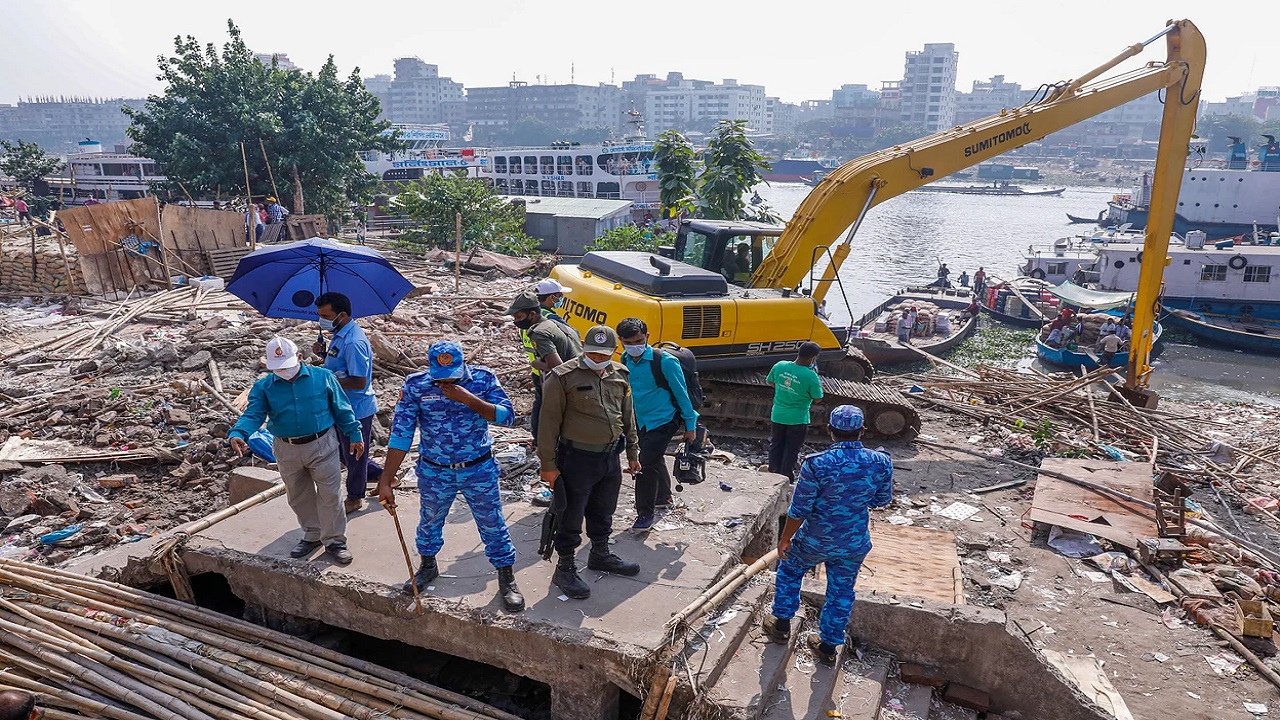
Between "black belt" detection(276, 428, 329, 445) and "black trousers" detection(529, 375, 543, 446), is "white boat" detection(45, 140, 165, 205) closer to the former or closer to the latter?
"black trousers" detection(529, 375, 543, 446)

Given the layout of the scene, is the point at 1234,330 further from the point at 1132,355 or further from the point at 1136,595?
the point at 1136,595

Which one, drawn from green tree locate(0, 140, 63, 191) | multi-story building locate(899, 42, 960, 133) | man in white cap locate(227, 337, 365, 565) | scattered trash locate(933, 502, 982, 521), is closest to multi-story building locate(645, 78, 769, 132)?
multi-story building locate(899, 42, 960, 133)

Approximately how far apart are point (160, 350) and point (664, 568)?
29.6 ft

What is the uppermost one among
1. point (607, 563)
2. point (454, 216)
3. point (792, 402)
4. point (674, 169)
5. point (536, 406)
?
point (674, 169)

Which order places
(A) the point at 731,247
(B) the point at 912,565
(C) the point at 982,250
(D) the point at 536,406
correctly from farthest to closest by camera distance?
(C) the point at 982,250 → (A) the point at 731,247 → (B) the point at 912,565 → (D) the point at 536,406

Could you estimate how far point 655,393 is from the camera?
17.7 feet

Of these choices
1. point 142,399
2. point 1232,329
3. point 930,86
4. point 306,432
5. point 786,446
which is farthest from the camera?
point 930,86

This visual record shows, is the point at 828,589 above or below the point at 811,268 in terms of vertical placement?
below

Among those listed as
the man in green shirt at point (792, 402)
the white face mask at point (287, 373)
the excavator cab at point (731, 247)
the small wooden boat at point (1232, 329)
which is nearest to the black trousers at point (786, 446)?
the man in green shirt at point (792, 402)

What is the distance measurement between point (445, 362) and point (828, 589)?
2.49m

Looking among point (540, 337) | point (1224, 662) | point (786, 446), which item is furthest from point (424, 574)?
point (1224, 662)

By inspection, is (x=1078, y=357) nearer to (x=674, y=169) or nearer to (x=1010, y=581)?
(x=674, y=169)

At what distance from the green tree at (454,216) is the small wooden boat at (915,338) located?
10.5m

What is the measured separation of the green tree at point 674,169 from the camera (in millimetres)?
18500
